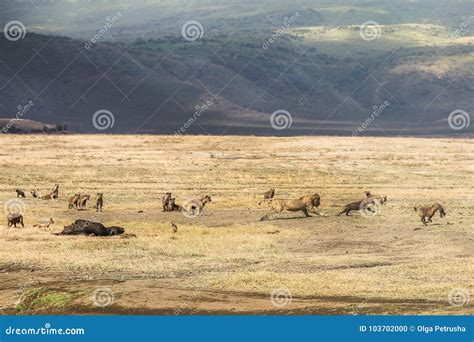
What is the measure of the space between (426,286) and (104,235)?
39.5 feet

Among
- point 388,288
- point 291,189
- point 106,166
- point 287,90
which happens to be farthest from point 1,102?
point 388,288

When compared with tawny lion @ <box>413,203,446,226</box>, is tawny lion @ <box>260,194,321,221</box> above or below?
above

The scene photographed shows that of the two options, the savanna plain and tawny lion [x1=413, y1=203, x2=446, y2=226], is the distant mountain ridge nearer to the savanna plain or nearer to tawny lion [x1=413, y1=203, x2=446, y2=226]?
the savanna plain

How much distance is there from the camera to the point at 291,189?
52.4 m

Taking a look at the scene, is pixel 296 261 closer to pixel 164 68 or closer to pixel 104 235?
pixel 104 235

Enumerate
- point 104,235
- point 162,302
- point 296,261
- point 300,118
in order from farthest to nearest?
1. point 300,118
2. point 104,235
3. point 296,261
4. point 162,302

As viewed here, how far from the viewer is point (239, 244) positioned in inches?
1296

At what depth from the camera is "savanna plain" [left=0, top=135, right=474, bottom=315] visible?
2331 cm

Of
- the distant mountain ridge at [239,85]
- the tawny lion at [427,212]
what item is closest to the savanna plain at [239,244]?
the tawny lion at [427,212]

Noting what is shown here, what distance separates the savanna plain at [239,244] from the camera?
23.3 m

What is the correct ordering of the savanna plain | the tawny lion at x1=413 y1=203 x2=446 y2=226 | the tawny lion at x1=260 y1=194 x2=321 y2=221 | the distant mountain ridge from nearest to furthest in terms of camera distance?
1. the savanna plain
2. the tawny lion at x1=413 y1=203 x2=446 y2=226
3. the tawny lion at x1=260 y1=194 x2=321 y2=221
4. the distant mountain ridge

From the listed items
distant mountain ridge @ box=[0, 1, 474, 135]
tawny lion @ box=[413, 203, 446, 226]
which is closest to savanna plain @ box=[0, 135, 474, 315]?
tawny lion @ box=[413, 203, 446, 226]

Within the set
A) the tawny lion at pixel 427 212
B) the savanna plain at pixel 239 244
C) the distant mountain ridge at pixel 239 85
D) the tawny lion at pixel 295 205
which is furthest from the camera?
the distant mountain ridge at pixel 239 85

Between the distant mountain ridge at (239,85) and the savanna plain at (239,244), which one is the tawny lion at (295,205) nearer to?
the savanna plain at (239,244)
